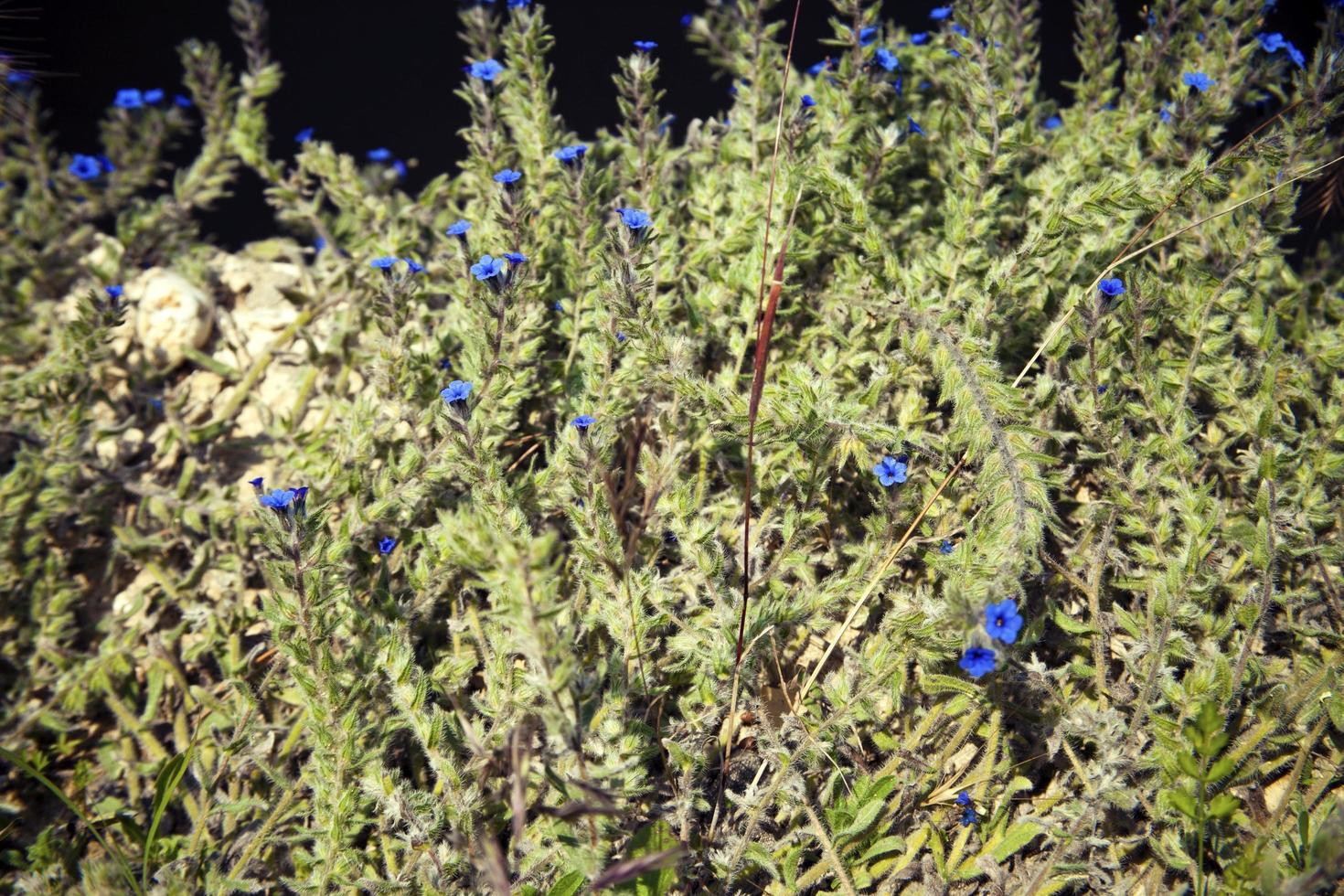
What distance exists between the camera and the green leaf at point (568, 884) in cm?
215

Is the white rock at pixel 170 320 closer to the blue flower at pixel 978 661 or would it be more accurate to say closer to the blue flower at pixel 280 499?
the blue flower at pixel 280 499

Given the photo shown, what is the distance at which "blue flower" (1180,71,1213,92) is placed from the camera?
3.00 metres

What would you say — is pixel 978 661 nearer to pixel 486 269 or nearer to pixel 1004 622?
pixel 1004 622

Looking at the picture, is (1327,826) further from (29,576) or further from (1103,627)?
(29,576)

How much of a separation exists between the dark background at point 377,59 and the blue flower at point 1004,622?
3.40 m

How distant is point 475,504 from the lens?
8.18 feet

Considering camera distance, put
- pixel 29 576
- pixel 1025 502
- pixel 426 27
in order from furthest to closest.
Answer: pixel 426 27
pixel 29 576
pixel 1025 502

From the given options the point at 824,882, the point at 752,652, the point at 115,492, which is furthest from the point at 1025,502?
the point at 115,492

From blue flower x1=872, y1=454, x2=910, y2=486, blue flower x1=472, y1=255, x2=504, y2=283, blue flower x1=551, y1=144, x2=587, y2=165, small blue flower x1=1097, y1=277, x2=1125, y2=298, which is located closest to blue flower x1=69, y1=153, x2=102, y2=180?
blue flower x1=551, y1=144, x2=587, y2=165

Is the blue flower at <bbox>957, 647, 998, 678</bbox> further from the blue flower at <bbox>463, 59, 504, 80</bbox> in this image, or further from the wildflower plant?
the blue flower at <bbox>463, 59, 504, 80</bbox>

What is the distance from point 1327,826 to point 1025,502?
34.4 inches

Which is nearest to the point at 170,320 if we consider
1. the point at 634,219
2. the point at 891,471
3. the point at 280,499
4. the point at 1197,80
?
the point at 280,499

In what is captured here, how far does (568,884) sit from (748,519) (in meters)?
0.93

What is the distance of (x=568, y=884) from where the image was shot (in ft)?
7.07
